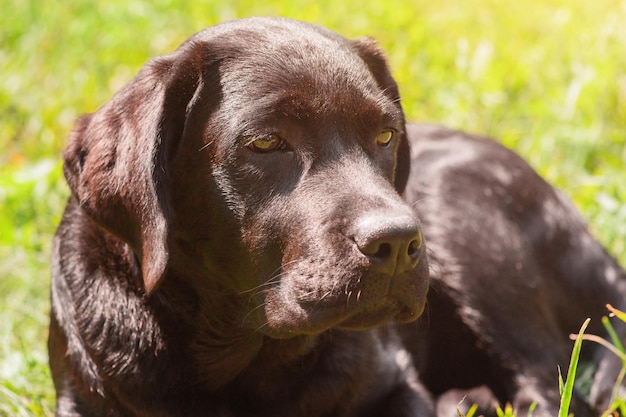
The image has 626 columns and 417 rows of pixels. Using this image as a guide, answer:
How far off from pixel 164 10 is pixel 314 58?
4.31 m

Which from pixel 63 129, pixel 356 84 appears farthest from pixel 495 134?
pixel 356 84

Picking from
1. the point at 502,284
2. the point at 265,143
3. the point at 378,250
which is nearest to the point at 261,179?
the point at 265,143

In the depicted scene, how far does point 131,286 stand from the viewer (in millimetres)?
2959

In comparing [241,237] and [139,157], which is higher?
[139,157]

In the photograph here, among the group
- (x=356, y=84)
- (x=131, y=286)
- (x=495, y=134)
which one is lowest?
(x=495, y=134)

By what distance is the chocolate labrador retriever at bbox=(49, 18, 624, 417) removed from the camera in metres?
2.65

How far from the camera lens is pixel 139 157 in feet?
8.97

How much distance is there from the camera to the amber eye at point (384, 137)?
Result: 9.67ft

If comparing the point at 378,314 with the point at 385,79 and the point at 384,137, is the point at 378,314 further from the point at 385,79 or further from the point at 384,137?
the point at 385,79

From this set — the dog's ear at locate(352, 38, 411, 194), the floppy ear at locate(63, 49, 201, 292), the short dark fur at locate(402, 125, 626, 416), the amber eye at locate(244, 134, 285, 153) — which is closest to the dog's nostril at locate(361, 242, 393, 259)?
the amber eye at locate(244, 134, 285, 153)

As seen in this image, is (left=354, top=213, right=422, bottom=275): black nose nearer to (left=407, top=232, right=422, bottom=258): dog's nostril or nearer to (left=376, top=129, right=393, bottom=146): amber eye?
(left=407, top=232, right=422, bottom=258): dog's nostril

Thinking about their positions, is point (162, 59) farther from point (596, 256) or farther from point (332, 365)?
point (596, 256)

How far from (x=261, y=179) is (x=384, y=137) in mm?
455

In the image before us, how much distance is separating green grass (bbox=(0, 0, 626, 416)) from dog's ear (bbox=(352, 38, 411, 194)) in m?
1.52
